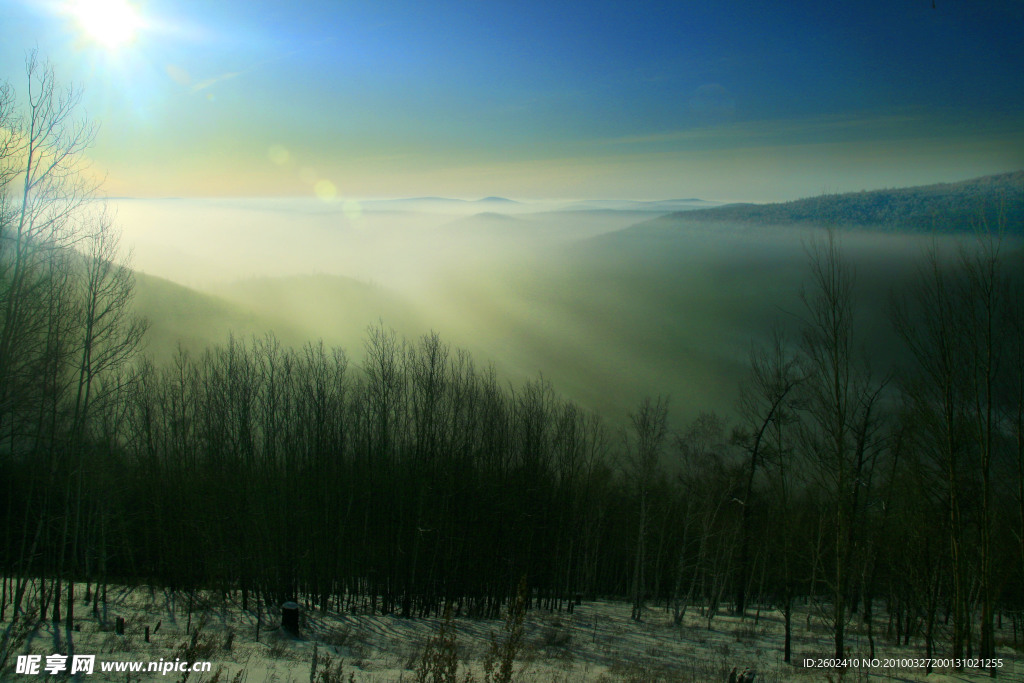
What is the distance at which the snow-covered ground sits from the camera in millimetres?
11727

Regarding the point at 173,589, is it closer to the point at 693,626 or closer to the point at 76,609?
the point at 76,609

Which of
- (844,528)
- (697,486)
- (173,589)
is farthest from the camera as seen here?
(697,486)

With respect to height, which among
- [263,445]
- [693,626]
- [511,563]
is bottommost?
[693,626]

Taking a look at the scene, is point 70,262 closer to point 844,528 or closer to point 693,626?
point 844,528

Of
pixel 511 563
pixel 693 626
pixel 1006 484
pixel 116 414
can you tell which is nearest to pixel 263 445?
pixel 116 414

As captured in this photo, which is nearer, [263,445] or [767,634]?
[767,634]

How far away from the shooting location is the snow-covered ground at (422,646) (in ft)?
38.5

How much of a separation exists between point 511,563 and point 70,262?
69.0 ft

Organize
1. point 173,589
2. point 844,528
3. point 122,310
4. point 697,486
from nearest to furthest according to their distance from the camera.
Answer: point 844,528 → point 122,310 → point 173,589 → point 697,486

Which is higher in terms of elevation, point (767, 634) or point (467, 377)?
point (467, 377)

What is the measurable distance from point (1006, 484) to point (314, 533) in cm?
2522

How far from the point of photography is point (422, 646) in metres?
17.8

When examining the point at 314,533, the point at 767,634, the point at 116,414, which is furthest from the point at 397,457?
the point at 767,634

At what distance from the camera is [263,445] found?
27609 millimetres
